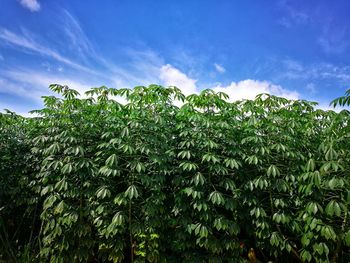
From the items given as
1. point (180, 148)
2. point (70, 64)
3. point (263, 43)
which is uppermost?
point (263, 43)

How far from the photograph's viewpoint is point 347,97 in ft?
8.11

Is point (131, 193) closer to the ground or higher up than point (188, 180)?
closer to the ground

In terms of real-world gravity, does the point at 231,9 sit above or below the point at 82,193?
above

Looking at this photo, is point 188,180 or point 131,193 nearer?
point 131,193

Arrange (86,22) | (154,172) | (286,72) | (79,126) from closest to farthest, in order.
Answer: (154,172), (79,126), (86,22), (286,72)

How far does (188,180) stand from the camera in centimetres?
288

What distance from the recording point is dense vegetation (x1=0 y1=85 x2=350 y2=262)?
2.74 m

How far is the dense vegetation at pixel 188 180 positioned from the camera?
2736mm

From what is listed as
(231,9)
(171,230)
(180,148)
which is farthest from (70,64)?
(171,230)

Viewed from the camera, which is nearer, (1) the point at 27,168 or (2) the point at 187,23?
(2) the point at 187,23

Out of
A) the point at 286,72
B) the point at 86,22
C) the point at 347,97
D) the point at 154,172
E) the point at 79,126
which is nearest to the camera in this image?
the point at 347,97

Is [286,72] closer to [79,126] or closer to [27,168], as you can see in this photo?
[79,126]

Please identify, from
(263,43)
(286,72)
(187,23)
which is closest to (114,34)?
(187,23)

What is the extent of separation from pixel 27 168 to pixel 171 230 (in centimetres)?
211
